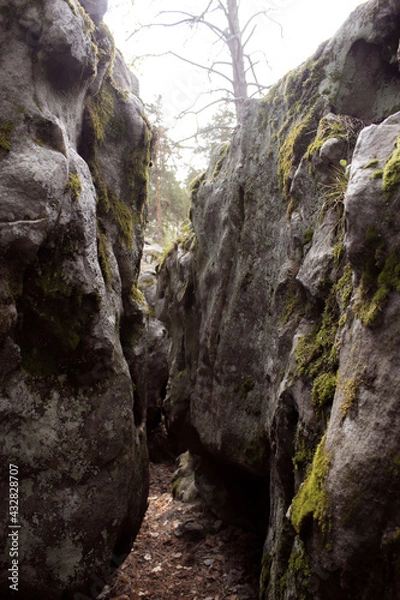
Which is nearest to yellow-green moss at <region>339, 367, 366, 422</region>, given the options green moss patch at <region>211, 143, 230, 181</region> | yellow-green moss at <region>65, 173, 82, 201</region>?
yellow-green moss at <region>65, 173, 82, 201</region>

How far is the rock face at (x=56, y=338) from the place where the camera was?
4672 millimetres

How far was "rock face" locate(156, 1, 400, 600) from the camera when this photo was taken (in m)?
3.40

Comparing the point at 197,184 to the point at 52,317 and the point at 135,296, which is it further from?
the point at 52,317

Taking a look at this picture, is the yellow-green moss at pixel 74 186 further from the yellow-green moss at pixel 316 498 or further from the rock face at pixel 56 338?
the yellow-green moss at pixel 316 498

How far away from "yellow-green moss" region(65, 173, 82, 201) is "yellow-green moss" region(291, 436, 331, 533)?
4.11 meters

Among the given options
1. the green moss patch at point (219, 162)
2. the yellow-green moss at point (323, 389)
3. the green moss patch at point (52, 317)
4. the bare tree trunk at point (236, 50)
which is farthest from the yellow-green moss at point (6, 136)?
the bare tree trunk at point (236, 50)

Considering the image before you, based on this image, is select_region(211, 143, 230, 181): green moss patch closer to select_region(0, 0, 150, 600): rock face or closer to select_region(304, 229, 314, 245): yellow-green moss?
select_region(0, 0, 150, 600): rock face

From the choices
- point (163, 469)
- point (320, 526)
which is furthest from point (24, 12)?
point (163, 469)

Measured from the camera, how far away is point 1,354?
4617 mm

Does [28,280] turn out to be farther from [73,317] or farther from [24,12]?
[24,12]

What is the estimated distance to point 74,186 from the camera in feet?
A: 17.4

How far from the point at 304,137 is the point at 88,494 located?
18.9ft

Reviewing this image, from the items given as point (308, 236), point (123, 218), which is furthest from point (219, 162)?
point (308, 236)

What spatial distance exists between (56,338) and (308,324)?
3.23m
